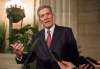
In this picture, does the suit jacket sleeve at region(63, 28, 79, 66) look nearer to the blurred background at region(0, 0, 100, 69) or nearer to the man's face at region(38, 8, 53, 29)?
the man's face at region(38, 8, 53, 29)

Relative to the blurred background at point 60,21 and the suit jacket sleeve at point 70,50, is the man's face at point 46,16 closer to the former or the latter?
the suit jacket sleeve at point 70,50

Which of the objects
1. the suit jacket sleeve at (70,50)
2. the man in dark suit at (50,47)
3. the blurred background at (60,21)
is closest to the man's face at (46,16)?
the man in dark suit at (50,47)

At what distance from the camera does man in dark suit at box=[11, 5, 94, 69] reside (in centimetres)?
201

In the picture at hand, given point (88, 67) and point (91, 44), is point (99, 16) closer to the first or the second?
point (91, 44)

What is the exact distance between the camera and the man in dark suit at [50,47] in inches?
79.0

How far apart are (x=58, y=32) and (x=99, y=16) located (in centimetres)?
289

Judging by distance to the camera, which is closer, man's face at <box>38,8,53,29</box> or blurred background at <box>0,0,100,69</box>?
man's face at <box>38,8,53,29</box>

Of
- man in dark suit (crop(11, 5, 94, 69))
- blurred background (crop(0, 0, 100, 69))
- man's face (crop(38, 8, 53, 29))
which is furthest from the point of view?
blurred background (crop(0, 0, 100, 69))

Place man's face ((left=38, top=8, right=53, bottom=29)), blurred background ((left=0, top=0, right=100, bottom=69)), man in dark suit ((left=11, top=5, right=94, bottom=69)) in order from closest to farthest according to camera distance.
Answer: man in dark suit ((left=11, top=5, right=94, bottom=69)) → man's face ((left=38, top=8, right=53, bottom=29)) → blurred background ((left=0, top=0, right=100, bottom=69))

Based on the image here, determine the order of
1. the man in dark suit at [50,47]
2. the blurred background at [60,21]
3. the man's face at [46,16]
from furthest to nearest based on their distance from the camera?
the blurred background at [60,21]
the man's face at [46,16]
the man in dark suit at [50,47]

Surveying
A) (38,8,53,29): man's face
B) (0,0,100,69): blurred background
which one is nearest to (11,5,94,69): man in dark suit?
(38,8,53,29): man's face

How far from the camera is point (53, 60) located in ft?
6.45

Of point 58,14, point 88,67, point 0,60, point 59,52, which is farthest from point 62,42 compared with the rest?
point 0,60

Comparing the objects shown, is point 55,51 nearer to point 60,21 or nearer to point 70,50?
point 70,50
